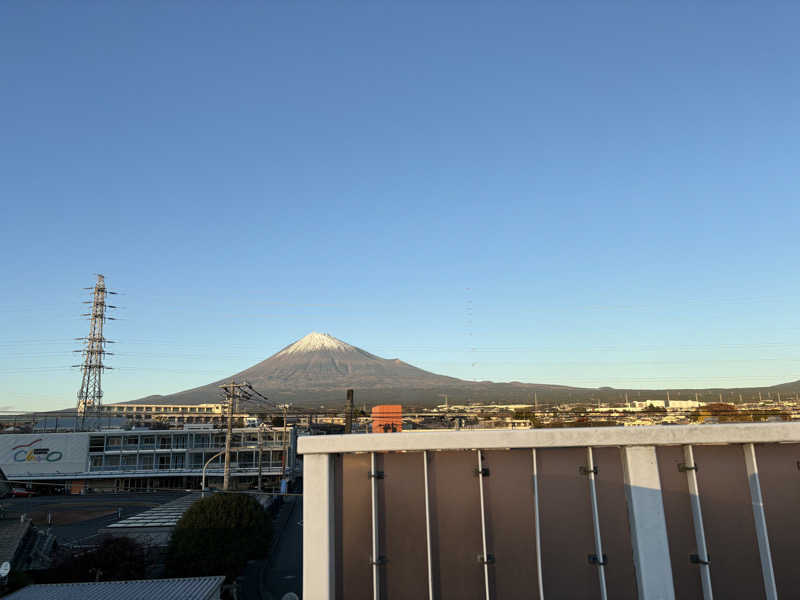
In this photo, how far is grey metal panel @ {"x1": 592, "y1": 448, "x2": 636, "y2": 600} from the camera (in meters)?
7.26

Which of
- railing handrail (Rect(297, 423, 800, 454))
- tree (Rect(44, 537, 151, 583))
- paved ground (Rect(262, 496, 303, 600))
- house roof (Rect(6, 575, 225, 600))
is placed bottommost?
paved ground (Rect(262, 496, 303, 600))

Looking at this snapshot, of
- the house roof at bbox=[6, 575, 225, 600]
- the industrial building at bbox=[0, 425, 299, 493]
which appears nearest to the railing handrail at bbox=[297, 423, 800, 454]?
the house roof at bbox=[6, 575, 225, 600]

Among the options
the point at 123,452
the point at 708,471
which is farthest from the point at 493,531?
the point at 123,452

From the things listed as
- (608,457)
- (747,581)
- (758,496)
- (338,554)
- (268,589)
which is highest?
(608,457)

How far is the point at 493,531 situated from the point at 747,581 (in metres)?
3.56

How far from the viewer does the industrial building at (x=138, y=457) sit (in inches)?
2591

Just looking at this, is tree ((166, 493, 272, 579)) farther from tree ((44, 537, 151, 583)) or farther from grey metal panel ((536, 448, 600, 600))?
grey metal panel ((536, 448, 600, 600))

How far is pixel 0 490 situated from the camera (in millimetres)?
42750

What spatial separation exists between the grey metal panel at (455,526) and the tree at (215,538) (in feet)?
86.3

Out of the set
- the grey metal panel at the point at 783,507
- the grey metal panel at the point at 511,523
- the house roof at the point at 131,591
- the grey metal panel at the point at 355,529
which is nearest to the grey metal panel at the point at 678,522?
the grey metal panel at the point at 783,507

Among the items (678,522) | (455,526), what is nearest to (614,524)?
(678,522)

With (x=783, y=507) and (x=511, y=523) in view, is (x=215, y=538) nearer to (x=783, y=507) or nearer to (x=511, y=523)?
(x=511, y=523)

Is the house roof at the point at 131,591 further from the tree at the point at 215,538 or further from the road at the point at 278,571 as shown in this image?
the tree at the point at 215,538

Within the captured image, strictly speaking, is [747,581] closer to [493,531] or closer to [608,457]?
[608,457]
